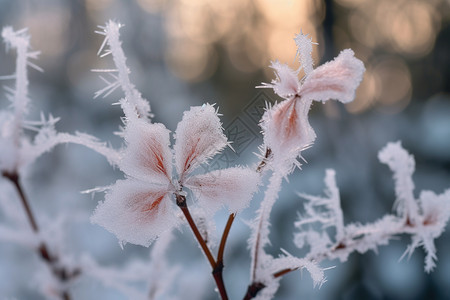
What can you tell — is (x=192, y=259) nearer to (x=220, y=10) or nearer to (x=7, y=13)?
(x=220, y=10)

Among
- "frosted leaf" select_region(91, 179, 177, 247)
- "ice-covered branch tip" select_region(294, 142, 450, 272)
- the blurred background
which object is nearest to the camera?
"frosted leaf" select_region(91, 179, 177, 247)

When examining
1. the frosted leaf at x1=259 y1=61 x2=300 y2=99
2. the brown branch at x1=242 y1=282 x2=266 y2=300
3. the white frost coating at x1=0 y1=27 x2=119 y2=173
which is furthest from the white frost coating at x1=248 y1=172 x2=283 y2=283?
the white frost coating at x1=0 y1=27 x2=119 y2=173

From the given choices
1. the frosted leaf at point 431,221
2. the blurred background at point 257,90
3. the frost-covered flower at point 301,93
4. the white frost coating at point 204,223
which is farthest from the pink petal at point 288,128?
the blurred background at point 257,90

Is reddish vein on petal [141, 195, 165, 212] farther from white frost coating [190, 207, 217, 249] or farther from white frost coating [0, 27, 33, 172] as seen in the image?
white frost coating [0, 27, 33, 172]

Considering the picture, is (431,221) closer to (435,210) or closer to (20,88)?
(435,210)

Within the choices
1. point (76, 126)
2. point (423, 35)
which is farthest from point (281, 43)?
point (76, 126)

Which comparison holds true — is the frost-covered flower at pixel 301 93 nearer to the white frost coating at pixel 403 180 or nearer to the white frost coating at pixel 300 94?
the white frost coating at pixel 300 94
